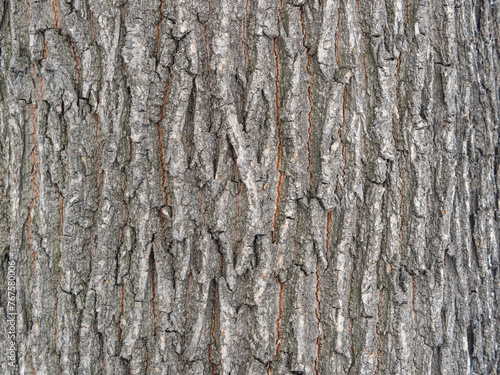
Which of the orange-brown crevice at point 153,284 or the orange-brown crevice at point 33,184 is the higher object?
the orange-brown crevice at point 33,184

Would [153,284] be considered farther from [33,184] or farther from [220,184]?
[33,184]

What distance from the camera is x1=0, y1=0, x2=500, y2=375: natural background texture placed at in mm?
1356

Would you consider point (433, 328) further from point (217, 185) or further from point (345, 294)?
point (217, 185)

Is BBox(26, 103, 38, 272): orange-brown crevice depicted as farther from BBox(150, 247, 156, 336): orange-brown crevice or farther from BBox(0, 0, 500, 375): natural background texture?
BBox(150, 247, 156, 336): orange-brown crevice

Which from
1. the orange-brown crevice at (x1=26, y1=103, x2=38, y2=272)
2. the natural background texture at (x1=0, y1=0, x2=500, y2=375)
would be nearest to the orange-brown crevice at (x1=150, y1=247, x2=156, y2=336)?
the natural background texture at (x1=0, y1=0, x2=500, y2=375)

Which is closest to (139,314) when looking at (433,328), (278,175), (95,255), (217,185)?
(95,255)

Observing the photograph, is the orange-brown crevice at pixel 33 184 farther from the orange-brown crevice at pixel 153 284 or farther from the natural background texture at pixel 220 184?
the orange-brown crevice at pixel 153 284

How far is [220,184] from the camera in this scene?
4.47 feet

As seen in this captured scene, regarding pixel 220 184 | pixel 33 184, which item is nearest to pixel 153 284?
pixel 220 184

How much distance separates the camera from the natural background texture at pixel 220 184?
1.36 meters

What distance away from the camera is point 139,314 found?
1.39m

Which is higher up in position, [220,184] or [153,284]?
[220,184]

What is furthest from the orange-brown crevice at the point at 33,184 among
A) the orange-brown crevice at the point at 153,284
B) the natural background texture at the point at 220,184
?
the orange-brown crevice at the point at 153,284

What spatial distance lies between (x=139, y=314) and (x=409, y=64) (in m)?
1.33
